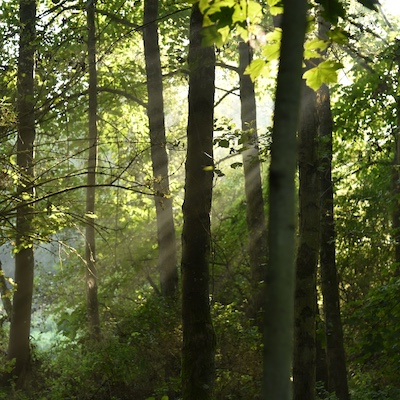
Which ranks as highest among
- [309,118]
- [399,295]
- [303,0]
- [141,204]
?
[141,204]

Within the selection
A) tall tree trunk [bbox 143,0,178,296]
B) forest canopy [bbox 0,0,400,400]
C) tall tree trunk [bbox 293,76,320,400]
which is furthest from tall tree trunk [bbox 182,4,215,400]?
tall tree trunk [bbox 143,0,178,296]

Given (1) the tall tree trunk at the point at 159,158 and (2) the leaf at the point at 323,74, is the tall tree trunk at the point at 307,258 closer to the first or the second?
(2) the leaf at the point at 323,74

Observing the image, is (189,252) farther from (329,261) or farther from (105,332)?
(105,332)

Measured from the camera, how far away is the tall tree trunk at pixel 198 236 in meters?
6.60

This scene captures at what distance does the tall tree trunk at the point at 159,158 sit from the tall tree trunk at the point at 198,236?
22.4ft

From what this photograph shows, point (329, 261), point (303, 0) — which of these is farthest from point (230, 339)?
point (303, 0)

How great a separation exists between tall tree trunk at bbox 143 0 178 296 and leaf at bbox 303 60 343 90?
1111 cm

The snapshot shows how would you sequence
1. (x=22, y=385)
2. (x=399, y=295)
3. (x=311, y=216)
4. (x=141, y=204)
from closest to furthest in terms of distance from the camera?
(x=311, y=216) → (x=399, y=295) → (x=22, y=385) → (x=141, y=204)

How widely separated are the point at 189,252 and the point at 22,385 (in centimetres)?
863

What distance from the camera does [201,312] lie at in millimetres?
6613

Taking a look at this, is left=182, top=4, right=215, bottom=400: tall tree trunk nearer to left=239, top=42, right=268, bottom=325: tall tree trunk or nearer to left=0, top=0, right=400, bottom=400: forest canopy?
left=0, top=0, right=400, bottom=400: forest canopy

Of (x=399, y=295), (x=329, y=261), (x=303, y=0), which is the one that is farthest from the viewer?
(x=329, y=261)

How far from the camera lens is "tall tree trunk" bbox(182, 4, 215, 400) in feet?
21.6

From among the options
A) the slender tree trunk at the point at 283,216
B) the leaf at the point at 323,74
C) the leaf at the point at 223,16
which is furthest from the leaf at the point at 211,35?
the slender tree trunk at the point at 283,216
